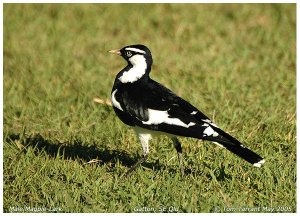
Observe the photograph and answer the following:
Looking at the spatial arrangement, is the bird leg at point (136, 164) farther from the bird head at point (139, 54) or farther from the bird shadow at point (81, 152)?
the bird head at point (139, 54)

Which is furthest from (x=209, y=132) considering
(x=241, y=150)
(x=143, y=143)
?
(x=143, y=143)

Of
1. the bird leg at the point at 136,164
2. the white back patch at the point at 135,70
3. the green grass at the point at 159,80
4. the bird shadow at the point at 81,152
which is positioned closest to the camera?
the green grass at the point at 159,80

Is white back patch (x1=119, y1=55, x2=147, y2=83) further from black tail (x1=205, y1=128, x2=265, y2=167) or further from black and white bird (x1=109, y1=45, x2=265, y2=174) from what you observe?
black tail (x1=205, y1=128, x2=265, y2=167)

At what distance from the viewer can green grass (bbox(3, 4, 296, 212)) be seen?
563 centimetres

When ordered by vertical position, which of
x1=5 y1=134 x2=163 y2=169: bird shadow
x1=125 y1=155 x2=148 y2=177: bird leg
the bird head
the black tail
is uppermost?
the bird head

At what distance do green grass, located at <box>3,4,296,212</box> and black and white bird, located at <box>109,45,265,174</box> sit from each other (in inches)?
13.4

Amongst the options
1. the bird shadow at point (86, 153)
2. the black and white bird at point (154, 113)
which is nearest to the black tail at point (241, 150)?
the black and white bird at point (154, 113)

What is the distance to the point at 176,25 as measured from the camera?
10.3 metres

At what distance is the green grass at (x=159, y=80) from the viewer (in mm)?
5633

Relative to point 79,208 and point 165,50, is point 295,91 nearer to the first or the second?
point 165,50

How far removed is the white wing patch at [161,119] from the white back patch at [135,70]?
55 centimetres

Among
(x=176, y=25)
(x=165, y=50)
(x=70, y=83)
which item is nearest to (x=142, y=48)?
(x=70, y=83)

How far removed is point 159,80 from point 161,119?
297 cm

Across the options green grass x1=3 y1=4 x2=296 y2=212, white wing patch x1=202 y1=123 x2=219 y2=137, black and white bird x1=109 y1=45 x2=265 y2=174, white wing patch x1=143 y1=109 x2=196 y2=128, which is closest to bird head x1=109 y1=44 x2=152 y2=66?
black and white bird x1=109 y1=45 x2=265 y2=174
